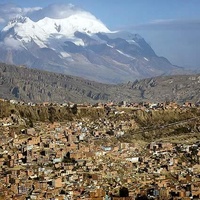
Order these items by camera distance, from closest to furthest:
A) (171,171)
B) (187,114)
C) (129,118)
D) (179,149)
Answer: (171,171)
(179,149)
(129,118)
(187,114)

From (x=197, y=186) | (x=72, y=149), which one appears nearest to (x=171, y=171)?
(x=197, y=186)

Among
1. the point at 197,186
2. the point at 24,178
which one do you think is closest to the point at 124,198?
the point at 197,186

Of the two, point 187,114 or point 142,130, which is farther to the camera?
point 187,114

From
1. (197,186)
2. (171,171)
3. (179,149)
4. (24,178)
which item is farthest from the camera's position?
(179,149)

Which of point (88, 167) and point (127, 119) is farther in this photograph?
point (127, 119)

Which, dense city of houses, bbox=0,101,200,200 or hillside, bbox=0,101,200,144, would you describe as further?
hillside, bbox=0,101,200,144

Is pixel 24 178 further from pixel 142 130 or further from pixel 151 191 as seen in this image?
pixel 142 130

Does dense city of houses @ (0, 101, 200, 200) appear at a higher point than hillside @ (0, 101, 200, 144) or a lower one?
lower

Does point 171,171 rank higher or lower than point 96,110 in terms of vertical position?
lower
